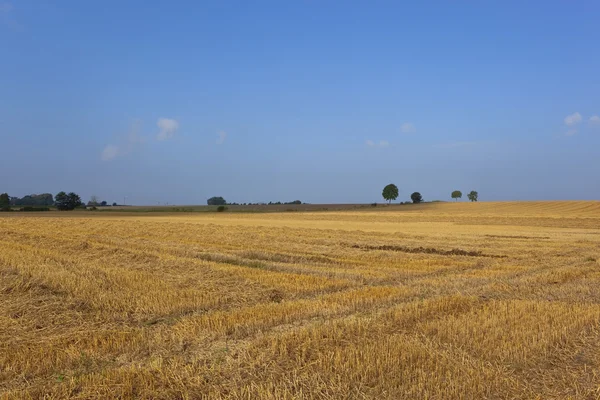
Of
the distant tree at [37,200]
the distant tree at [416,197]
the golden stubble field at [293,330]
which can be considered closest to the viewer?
the golden stubble field at [293,330]

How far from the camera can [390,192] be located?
14550 centimetres

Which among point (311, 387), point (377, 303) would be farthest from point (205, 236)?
point (311, 387)

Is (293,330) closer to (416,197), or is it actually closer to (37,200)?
(416,197)

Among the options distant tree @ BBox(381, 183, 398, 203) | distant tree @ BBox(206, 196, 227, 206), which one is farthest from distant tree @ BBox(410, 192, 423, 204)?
distant tree @ BBox(206, 196, 227, 206)

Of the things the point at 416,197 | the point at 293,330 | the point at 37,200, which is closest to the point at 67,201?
the point at 37,200

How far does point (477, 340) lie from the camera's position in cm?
692

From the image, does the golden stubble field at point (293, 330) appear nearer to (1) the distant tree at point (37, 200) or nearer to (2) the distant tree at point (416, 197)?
(2) the distant tree at point (416, 197)

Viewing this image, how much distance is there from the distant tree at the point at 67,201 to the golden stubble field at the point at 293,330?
9830cm

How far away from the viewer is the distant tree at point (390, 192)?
145000mm

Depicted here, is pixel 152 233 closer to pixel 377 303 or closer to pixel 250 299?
pixel 250 299

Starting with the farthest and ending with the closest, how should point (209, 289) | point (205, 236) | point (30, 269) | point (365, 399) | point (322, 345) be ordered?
1. point (205, 236)
2. point (30, 269)
3. point (209, 289)
4. point (322, 345)
5. point (365, 399)

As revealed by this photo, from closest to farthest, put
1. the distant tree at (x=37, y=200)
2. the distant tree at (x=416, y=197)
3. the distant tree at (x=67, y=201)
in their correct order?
the distant tree at (x=67, y=201) → the distant tree at (x=416, y=197) → the distant tree at (x=37, y=200)

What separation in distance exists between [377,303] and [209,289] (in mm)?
4156

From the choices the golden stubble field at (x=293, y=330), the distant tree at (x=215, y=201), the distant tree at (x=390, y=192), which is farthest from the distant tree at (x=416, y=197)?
the golden stubble field at (x=293, y=330)
